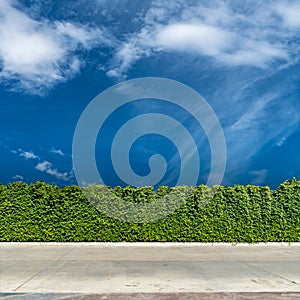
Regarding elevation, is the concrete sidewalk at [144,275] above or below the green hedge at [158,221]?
below

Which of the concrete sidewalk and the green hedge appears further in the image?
the green hedge

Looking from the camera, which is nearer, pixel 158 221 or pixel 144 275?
pixel 144 275

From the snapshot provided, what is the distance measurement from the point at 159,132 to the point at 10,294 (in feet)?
27.7

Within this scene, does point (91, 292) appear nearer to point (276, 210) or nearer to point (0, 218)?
point (0, 218)

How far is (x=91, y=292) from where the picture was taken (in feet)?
17.6

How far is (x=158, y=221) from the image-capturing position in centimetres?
1408

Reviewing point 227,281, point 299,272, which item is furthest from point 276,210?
point 227,281

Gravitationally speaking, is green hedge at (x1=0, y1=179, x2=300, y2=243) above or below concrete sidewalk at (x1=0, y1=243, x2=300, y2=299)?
above

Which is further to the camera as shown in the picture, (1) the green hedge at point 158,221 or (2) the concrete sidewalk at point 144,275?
(1) the green hedge at point 158,221

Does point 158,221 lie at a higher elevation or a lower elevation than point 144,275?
higher

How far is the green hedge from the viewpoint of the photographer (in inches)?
545

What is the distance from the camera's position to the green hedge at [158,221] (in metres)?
13.9

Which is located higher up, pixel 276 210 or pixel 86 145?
pixel 86 145

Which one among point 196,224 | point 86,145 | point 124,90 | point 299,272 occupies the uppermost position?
point 124,90
